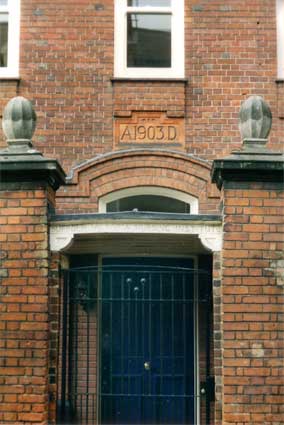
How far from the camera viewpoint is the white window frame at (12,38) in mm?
10722

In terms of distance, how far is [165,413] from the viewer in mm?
8883

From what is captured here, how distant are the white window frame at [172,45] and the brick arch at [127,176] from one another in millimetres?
1163

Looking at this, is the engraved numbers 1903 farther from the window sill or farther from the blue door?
the blue door

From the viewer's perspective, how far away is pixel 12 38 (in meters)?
10.8

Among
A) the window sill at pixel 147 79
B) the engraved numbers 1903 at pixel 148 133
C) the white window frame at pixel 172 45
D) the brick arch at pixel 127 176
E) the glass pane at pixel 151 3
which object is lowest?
the brick arch at pixel 127 176

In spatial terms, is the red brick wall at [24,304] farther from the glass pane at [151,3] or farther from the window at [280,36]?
the window at [280,36]

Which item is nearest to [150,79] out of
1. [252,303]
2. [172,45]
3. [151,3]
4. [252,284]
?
[172,45]

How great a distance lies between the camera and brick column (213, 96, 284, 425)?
7.00 m

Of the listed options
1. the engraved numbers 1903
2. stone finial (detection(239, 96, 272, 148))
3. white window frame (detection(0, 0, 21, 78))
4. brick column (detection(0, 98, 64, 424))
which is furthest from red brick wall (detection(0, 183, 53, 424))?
white window frame (detection(0, 0, 21, 78))

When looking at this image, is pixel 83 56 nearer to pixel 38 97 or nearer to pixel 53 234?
pixel 38 97

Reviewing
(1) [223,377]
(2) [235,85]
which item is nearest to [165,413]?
(1) [223,377]

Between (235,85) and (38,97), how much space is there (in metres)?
2.69

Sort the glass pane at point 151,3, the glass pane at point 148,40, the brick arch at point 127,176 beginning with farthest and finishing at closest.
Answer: the glass pane at point 151,3, the glass pane at point 148,40, the brick arch at point 127,176

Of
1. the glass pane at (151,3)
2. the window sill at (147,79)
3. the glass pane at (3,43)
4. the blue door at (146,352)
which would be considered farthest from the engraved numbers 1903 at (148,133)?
the glass pane at (3,43)
